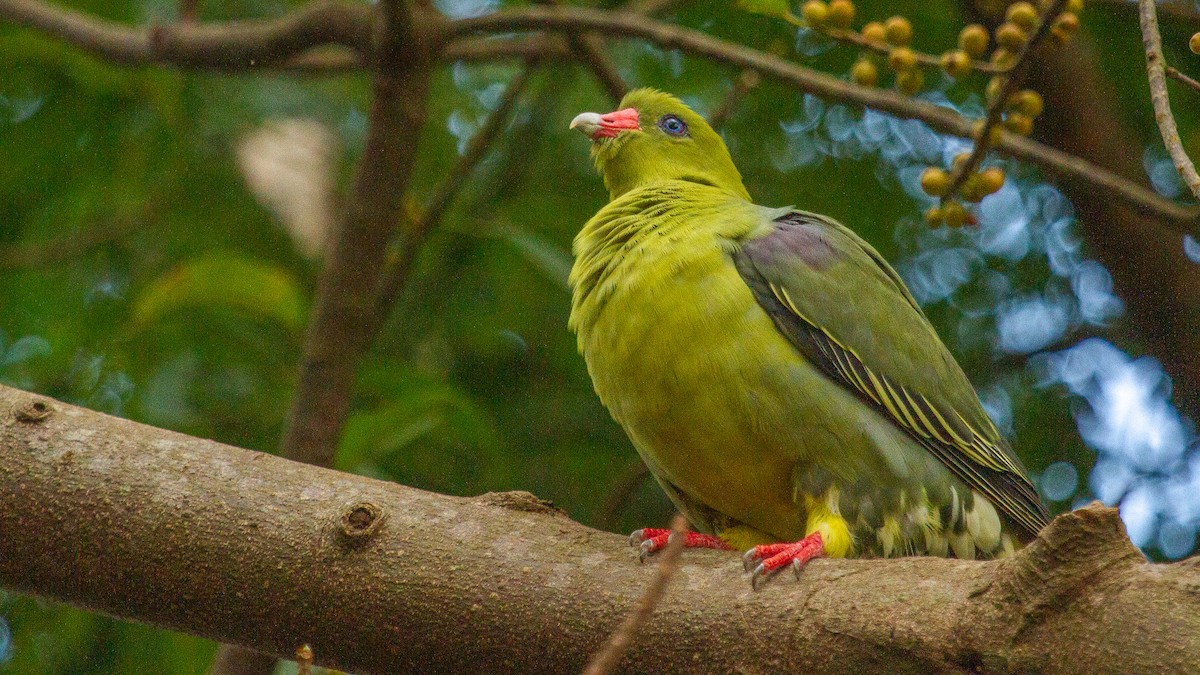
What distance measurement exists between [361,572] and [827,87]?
240cm

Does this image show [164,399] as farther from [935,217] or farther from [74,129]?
[935,217]

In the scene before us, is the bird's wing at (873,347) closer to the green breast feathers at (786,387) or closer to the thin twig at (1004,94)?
the green breast feathers at (786,387)

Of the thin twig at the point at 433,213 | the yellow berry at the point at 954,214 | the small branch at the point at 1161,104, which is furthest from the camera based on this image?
the thin twig at the point at 433,213

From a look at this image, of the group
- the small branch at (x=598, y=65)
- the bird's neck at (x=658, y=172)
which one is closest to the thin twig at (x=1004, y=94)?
the bird's neck at (x=658, y=172)

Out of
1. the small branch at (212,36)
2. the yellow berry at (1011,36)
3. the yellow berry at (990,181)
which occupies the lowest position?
the small branch at (212,36)

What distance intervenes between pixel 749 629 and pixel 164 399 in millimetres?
2770

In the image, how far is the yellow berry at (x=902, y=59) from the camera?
369 centimetres

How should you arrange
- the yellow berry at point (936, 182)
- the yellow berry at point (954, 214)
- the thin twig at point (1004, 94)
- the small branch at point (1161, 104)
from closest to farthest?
1. the small branch at point (1161, 104)
2. the thin twig at point (1004, 94)
3. the yellow berry at point (954, 214)
4. the yellow berry at point (936, 182)

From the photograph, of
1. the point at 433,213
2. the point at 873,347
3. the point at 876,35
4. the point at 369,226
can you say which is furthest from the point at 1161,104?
the point at 433,213

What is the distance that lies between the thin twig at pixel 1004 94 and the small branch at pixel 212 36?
2.20 m

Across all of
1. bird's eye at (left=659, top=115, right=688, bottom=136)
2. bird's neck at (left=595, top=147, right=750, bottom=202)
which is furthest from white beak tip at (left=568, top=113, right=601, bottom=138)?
bird's eye at (left=659, top=115, right=688, bottom=136)

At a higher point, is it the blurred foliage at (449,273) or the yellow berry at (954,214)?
the yellow berry at (954,214)

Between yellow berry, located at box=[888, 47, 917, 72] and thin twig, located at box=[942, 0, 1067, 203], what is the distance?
298 mm

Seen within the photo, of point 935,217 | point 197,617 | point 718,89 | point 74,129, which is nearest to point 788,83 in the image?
point 935,217
